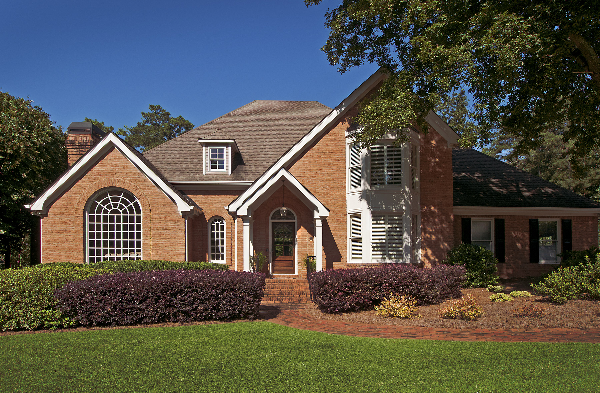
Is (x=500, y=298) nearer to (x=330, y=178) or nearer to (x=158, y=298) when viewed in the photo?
(x=330, y=178)

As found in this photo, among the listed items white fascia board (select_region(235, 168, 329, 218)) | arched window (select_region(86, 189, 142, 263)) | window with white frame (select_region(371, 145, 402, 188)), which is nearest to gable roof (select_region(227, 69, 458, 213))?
white fascia board (select_region(235, 168, 329, 218))

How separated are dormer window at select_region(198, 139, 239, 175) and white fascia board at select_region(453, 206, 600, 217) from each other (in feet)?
36.0

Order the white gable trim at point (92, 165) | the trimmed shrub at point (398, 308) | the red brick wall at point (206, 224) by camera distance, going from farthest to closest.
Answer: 1. the red brick wall at point (206, 224)
2. the white gable trim at point (92, 165)
3. the trimmed shrub at point (398, 308)

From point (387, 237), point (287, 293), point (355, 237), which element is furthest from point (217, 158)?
point (387, 237)

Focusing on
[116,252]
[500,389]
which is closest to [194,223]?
[116,252]

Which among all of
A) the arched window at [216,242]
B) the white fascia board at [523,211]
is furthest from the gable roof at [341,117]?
the arched window at [216,242]

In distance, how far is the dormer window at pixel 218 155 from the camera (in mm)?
19609

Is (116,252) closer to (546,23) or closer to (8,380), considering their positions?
(8,380)

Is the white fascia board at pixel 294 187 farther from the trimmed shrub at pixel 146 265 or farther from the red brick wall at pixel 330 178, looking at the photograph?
the trimmed shrub at pixel 146 265

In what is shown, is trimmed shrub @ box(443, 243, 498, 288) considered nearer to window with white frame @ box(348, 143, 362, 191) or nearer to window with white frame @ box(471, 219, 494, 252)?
window with white frame @ box(471, 219, 494, 252)

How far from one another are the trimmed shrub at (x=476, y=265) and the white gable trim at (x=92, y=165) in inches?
435

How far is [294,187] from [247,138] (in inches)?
285

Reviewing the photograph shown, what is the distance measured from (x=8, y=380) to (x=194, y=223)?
12662mm

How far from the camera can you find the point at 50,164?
20422 mm
